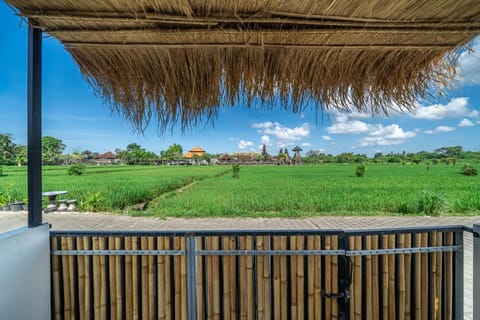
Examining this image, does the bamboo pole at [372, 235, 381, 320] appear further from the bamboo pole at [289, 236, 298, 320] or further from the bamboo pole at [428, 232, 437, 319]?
the bamboo pole at [289, 236, 298, 320]

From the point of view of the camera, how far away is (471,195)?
9305mm

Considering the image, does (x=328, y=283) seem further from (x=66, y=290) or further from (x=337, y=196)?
(x=337, y=196)

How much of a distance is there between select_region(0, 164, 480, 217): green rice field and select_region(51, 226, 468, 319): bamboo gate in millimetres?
3539

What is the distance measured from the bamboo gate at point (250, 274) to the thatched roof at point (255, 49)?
0.88 metres

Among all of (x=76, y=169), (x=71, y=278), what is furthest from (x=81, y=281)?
(x=76, y=169)

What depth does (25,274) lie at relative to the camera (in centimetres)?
129

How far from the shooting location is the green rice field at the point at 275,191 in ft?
25.8

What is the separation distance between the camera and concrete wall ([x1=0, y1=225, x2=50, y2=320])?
1.17 m

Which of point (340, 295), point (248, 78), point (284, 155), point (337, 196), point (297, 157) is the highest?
point (248, 78)

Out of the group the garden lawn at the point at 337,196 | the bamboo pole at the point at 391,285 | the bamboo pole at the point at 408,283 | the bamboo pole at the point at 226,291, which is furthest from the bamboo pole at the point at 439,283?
the garden lawn at the point at 337,196

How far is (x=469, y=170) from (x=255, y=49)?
17.2 m

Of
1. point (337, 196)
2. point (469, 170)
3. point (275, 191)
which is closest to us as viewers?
point (337, 196)

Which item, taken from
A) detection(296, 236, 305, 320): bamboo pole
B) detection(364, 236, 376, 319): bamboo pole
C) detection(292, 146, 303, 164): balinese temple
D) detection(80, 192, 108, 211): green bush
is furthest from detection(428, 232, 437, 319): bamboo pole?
detection(292, 146, 303, 164): balinese temple

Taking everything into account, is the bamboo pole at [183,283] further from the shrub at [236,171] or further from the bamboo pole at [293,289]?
the shrub at [236,171]
